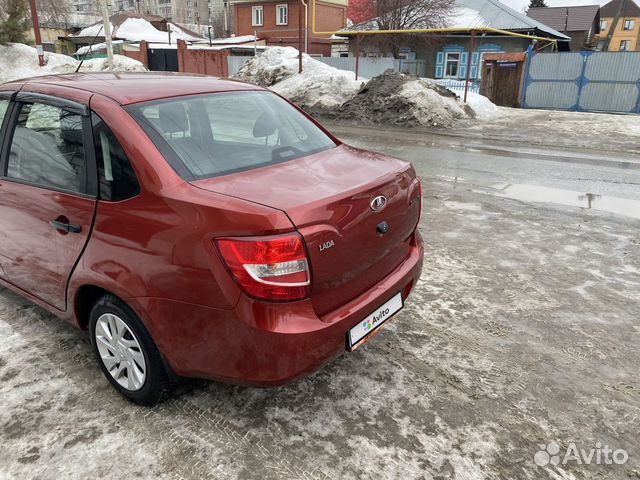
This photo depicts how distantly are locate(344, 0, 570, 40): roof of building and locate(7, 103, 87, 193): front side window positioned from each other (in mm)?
32189

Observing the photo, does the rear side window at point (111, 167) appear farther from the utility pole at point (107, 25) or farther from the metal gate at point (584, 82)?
the metal gate at point (584, 82)

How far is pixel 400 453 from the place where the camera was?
2438 millimetres

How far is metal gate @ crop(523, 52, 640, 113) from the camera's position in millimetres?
18422

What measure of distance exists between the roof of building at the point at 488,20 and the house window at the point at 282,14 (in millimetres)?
11538

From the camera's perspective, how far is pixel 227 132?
334 cm

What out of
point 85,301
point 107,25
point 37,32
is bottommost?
point 85,301

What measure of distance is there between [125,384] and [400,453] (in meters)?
1.51

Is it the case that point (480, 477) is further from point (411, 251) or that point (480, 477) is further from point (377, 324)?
point (411, 251)

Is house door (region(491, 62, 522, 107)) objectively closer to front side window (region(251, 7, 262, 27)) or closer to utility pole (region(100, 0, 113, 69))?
utility pole (region(100, 0, 113, 69))

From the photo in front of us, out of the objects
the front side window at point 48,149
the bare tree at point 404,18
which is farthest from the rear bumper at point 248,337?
the bare tree at point 404,18

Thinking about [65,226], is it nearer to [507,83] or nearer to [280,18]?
[507,83]

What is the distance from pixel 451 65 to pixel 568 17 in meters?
20.2

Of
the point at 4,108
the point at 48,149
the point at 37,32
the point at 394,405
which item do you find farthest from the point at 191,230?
the point at 37,32

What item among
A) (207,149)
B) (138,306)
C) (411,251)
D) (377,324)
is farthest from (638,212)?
(138,306)
